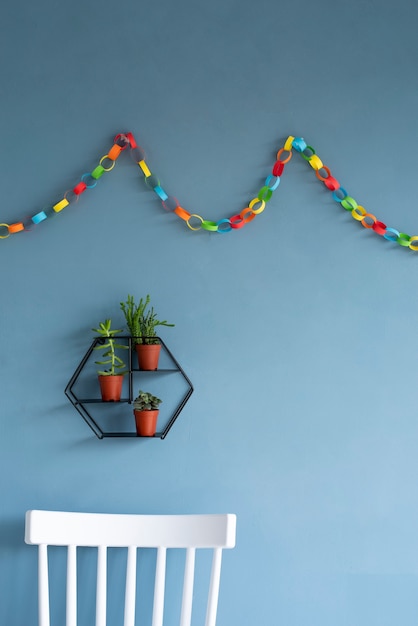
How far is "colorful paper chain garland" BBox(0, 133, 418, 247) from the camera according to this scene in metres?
1.84

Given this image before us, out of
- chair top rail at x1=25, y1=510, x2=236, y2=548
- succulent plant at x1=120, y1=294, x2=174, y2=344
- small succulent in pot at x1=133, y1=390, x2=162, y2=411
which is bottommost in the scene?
chair top rail at x1=25, y1=510, x2=236, y2=548

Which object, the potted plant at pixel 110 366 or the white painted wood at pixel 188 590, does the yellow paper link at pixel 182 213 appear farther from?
the white painted wood at pixel 188 590

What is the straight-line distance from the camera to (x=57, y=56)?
1.90 metres

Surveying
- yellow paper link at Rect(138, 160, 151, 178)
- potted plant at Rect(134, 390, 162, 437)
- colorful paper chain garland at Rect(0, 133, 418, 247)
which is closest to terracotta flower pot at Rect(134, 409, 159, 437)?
potted plant at Rect(134, 390, 162, 437)

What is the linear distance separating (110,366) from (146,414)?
192mm

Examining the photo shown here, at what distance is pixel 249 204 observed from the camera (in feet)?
6.11

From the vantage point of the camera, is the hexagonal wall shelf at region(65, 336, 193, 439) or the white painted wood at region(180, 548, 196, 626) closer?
the white painted wood at region(180, 548, 196, 626)

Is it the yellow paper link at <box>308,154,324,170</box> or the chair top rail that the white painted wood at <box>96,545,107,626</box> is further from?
the yellow paper link at <box>308,154,324,170</box>

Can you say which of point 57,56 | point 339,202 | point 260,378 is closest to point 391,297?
point 339,202

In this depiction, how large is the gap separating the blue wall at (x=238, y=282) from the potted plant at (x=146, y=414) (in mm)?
104

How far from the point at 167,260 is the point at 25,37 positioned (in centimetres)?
73

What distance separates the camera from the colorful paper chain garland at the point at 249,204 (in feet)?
6.02

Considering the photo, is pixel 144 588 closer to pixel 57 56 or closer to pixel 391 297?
pixel 391 297

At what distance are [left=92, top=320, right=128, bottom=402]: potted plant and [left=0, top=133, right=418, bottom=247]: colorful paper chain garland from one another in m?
0.34
